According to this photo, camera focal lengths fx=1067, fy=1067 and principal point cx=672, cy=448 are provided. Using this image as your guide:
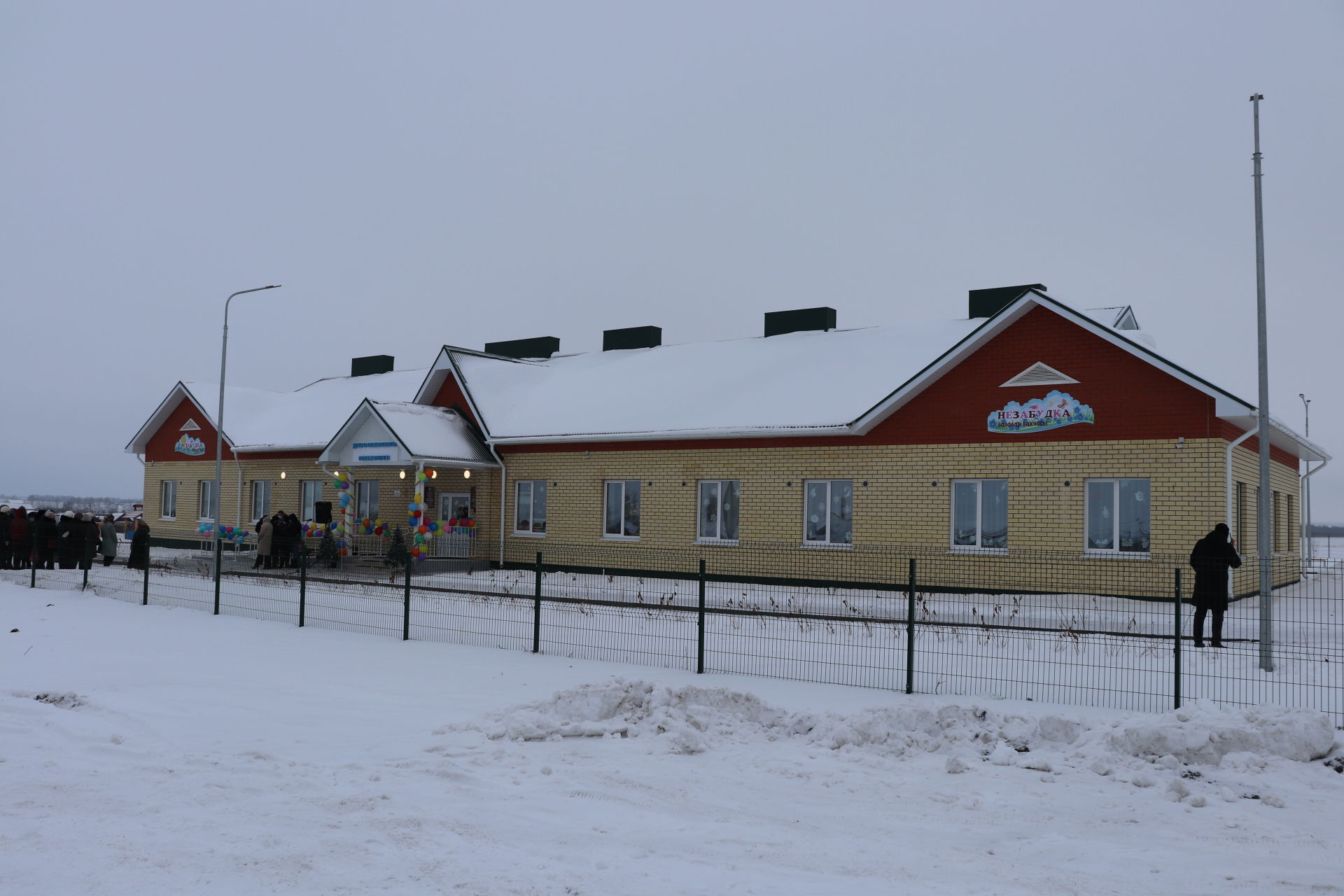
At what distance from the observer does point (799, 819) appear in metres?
6.91

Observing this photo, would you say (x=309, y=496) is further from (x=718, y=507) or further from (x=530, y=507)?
(x=718, y=507)

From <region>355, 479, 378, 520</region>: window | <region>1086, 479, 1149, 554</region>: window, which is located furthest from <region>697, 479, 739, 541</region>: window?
<region>355, 479, 378, 520</region>: window

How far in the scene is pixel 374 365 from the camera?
44.4 m

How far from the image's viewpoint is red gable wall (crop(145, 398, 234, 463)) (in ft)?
129

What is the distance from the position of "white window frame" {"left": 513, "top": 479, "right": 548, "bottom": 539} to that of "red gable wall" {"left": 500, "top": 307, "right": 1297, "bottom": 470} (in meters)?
8.26

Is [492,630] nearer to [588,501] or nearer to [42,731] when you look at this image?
[42,731]

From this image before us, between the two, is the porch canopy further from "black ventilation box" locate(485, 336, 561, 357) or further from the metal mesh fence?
"black ventilation box" locate(485, 336, 561, 357)

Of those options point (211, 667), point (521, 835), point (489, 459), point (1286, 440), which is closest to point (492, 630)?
point (211, 667)

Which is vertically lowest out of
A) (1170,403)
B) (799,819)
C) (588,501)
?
(799,819)

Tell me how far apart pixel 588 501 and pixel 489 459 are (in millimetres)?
3683

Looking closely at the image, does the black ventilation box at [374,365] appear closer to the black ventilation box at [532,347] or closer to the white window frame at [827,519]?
the black ventilation box at [532,347]

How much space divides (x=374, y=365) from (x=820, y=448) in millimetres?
26079

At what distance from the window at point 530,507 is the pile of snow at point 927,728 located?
18925mm

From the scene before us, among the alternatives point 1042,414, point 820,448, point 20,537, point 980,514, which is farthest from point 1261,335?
point 20,537
